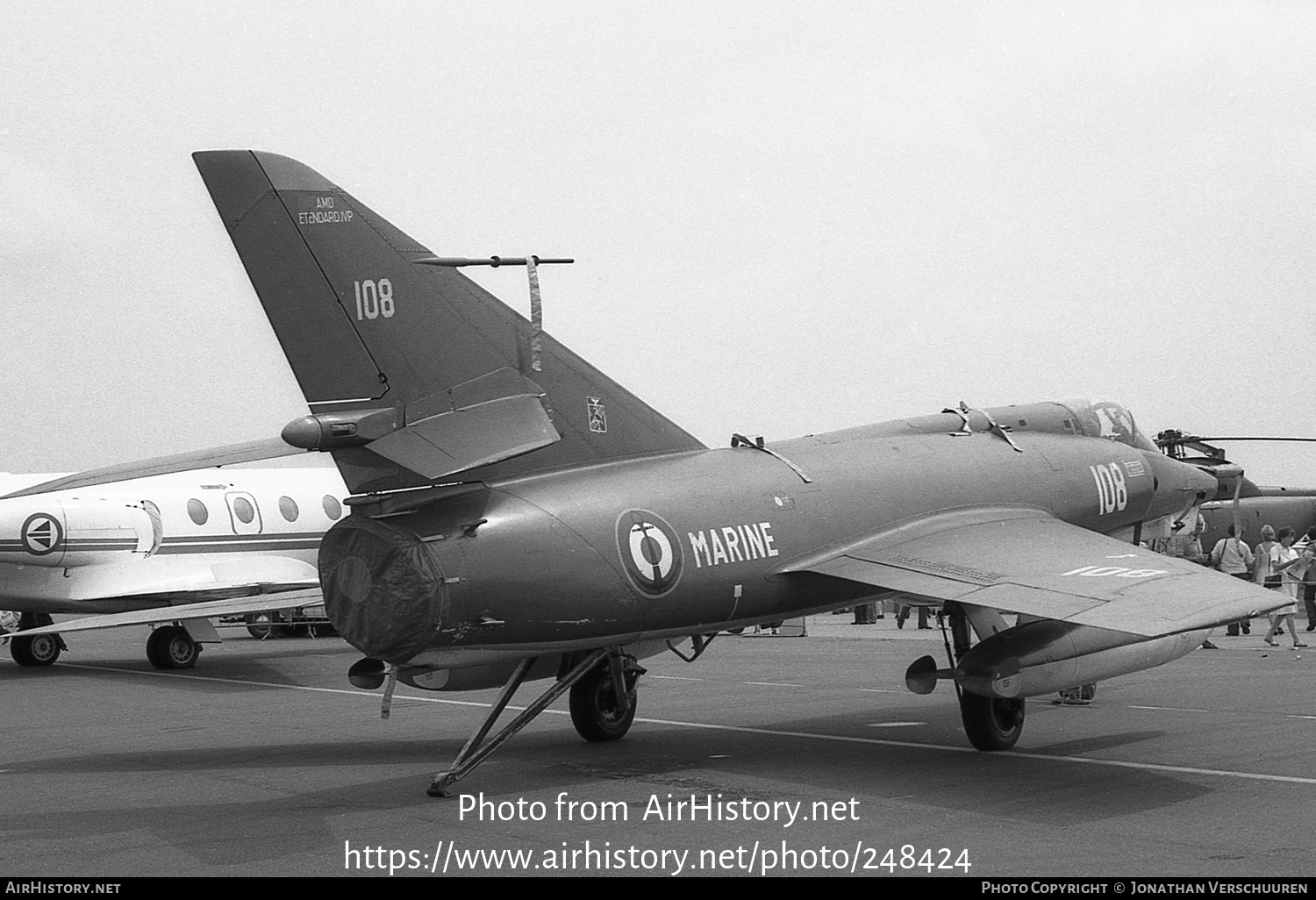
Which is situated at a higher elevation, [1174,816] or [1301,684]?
[1174,816]

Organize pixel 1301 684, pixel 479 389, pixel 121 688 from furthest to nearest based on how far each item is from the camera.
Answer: pixel 121 688 → pixel 1301 684 → pixel 479 389

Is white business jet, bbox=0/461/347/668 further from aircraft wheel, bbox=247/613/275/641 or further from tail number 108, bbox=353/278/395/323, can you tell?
tail number 108, bbox=353/278/395/323

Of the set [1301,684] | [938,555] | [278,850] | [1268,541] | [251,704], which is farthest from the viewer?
[1268,541]

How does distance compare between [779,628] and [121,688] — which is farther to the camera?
[779,628]

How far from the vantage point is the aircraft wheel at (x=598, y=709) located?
1254 centimetres

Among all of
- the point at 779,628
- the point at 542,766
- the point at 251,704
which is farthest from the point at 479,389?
the point at 779,628

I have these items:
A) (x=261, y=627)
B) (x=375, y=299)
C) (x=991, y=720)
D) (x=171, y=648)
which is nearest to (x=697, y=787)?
(x=991, y=720)

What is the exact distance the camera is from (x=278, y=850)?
26.5ft

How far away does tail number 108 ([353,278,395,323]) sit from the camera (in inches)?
378

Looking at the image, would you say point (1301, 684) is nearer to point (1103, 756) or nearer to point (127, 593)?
point (1103, 756)

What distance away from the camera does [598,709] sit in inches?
495

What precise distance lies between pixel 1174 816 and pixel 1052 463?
5.31 metres

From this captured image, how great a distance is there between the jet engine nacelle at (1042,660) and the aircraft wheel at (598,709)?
11.1 feet

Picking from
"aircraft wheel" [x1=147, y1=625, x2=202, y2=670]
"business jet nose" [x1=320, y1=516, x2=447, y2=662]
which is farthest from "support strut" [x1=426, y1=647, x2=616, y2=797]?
"aircraft wheel" [x1=147, y1=625, x2=202, y2=670]
